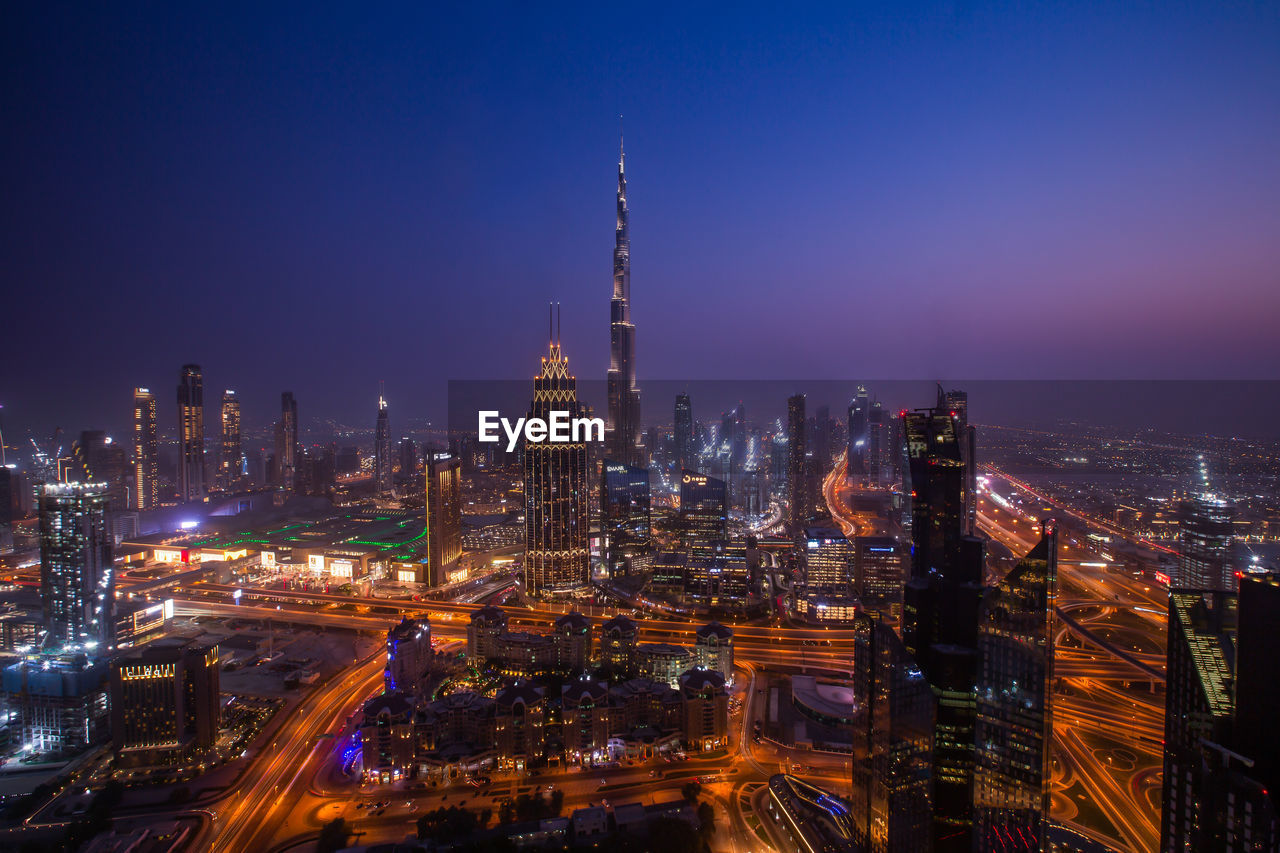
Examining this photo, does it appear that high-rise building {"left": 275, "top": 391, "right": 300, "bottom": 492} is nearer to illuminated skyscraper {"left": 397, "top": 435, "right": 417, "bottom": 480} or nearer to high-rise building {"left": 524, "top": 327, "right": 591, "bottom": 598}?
illuminated skyscraper {"left": 397, "top": 435, "right": 417, "bottom": 480}

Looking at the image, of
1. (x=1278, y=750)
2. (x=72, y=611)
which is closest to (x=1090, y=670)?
(x=1278, y=750)

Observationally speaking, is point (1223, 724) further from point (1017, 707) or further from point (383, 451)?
point (383, 451)

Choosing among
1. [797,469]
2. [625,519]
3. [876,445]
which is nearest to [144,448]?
[625,519]

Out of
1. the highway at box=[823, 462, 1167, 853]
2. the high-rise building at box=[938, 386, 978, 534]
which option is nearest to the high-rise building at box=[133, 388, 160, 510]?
the high-rise building at box=[938, 386, 978, 534]

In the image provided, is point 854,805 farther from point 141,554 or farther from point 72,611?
point 141,554

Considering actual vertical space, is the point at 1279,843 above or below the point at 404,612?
above

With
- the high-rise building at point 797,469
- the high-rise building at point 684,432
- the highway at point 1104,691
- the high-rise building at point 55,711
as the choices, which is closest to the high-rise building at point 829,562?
the highway at point 1104,691

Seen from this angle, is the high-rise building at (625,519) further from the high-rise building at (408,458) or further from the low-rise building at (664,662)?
the high-rise building at (408,458)
